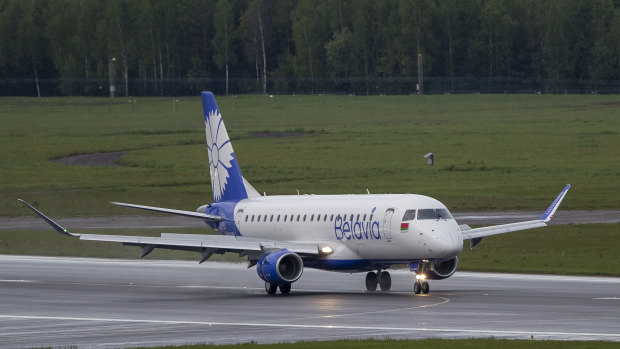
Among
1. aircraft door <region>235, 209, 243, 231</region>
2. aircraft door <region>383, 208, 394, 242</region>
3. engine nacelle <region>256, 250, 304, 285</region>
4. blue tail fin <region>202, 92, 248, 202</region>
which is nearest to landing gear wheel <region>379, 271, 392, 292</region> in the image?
aircraft door <region>383, 208, 394, 242</region>

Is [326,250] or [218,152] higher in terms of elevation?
[218,152]

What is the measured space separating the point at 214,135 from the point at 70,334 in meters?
23.2

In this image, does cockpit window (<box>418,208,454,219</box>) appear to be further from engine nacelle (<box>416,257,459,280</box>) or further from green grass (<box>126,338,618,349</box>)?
green grass (<box>126,338,618,349</box>)

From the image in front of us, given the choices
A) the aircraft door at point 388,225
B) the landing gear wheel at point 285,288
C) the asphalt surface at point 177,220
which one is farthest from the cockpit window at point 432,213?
the asphalt surface at point 177,220

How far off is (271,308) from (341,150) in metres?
78.1

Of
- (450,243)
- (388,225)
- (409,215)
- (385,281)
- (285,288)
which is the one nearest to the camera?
(450,243)

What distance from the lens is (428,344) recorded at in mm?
29422

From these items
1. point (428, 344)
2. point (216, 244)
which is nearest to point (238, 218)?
point (216, 244)

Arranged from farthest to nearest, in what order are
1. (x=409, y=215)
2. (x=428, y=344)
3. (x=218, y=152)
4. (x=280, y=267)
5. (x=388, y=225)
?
(x=218, y=152)
(x=280, y=267)
(x=388, y=225)
(x=409, y=215)
(x=428, y=344)

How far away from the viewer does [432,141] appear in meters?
123

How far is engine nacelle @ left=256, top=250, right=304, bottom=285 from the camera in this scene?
44.9 m

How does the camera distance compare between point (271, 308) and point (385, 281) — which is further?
point (385, 281)

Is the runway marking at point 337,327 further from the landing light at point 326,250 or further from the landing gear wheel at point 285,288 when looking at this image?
the landing light at point 326,250

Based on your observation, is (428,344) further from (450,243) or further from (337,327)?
(450,243)
